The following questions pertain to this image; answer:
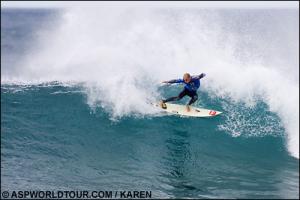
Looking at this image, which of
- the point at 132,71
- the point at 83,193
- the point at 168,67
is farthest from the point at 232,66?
the point at 83,193

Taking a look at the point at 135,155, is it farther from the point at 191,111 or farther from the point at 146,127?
the point at 191,111

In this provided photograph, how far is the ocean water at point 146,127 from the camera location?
39.7 feet

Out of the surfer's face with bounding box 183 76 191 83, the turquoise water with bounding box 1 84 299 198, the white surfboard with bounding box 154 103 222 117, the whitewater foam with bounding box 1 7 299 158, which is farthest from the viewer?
the whitewater foam with bounding box 1 7 299 158

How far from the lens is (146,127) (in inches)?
628

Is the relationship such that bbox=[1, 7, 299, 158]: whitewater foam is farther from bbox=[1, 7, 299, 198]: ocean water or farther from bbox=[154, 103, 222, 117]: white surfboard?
bbox=[154, 103, 222, 117]: white surfboard

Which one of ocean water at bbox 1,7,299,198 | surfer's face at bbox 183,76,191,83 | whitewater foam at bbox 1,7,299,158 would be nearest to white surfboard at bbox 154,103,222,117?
ocean water at bbox 1,7,299,198

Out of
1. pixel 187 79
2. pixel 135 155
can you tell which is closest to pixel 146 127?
pixel 135 155

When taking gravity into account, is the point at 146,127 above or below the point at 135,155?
above

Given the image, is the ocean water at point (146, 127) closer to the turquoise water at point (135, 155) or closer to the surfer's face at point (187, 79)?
the turquoise water at point (135, 155)

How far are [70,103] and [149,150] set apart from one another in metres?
5.94

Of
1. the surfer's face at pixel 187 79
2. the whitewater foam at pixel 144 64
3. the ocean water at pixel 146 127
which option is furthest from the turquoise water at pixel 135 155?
the surfer's face at pixel 187 79

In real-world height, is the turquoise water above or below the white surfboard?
below

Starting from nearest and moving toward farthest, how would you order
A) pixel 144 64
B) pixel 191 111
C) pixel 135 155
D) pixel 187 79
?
pixel 135 155
pixel 187 79
pixel 191 111
pixel 144 64

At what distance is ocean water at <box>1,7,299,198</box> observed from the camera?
12086 millimetres
